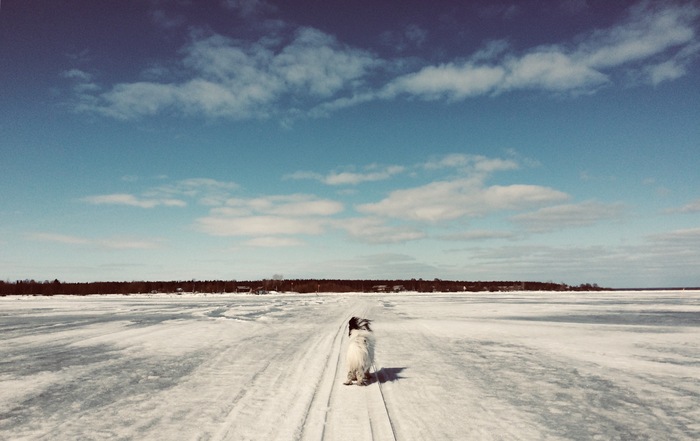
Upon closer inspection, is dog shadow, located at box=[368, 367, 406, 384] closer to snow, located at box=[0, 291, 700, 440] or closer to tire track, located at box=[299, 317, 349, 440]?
snow, located at box=[0, 291, 700, 440]

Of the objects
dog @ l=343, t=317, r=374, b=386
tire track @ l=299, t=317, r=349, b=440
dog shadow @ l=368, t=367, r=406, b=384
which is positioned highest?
dog @ l=343, t=317, r=374, b=386

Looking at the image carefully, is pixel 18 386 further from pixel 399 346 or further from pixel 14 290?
pixel 14 290

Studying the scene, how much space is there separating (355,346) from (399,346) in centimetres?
463

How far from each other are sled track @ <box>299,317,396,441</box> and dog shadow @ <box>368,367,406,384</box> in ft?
0.17

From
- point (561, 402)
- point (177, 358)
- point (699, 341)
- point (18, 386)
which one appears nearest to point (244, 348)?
point (177, 358)

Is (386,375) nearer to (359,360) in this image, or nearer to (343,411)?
(359,360)

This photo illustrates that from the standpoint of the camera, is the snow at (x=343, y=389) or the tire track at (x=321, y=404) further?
the snow at (x=343, y=389)

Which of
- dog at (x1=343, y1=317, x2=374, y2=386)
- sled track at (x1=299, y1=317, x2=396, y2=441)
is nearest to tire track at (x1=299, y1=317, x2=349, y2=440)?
sled track at (x1=299, y1=317, x2=396, y2=441)

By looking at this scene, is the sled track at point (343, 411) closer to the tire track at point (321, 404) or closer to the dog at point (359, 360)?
the tire track at point (321, 404)

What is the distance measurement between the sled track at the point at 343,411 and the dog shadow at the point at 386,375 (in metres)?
0.05

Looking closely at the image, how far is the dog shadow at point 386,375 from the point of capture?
742 cm

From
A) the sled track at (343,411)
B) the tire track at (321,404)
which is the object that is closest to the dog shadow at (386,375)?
the sled track at (343,411)

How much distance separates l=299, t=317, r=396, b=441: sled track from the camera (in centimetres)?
471

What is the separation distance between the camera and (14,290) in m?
61.4
